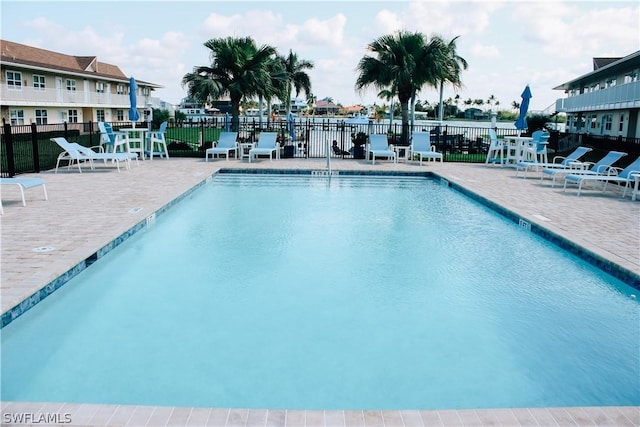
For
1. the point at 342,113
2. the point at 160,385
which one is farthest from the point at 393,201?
the point at 342,113

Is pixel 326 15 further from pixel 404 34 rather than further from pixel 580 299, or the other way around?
pixel 580 299

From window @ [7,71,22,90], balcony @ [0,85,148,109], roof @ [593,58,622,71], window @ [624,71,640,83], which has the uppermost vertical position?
roof @ [593,58,622,71]

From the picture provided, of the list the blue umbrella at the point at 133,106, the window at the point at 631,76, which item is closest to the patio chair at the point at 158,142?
the blue umbrella at the point at 133,106

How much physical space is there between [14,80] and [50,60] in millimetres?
7915

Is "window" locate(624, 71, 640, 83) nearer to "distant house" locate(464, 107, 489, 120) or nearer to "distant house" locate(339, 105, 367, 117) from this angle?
"distant house" locate(339, 105, 367, 117)

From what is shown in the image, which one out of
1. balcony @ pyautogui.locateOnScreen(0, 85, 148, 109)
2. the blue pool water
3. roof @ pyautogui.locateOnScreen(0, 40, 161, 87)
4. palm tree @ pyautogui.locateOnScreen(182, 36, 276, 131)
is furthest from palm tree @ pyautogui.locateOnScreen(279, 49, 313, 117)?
the blue pool water

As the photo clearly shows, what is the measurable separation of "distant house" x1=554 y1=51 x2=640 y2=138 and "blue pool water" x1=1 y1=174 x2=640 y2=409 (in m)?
22.5

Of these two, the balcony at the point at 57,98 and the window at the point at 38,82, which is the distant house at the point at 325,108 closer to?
the balcony at the point at 57,98

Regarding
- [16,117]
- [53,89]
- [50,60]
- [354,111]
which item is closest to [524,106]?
[16,117]

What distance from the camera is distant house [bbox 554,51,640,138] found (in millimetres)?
25562

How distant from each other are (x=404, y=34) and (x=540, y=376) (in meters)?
17.6

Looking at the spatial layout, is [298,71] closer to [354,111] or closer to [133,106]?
[133,106]

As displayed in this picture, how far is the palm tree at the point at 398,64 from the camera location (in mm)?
19016

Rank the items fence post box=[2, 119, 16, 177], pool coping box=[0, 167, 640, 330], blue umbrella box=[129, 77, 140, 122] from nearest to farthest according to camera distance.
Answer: pool coping box=[0, 167, 640, 330] → fence post box=[2, 119, 16, 177] → blue umbrella box=[129, 77, 140, 122]
